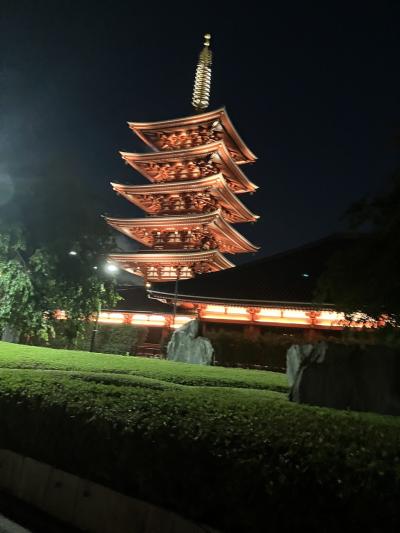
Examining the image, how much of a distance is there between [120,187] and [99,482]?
107ft

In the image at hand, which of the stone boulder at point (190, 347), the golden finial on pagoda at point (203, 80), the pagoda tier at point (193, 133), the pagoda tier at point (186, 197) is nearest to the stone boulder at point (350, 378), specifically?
the stone boulder at point (190, 347)

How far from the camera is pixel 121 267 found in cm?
3531

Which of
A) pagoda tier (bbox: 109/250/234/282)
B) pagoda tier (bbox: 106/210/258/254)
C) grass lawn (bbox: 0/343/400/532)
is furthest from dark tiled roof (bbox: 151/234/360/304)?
grass lawn (bbox: 0/343/400/532)

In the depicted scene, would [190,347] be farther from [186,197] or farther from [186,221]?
[186,197]

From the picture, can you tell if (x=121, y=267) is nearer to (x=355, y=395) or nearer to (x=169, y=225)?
(x=169, y=225)

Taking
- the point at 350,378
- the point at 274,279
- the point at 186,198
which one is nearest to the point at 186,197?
the point at 186,198

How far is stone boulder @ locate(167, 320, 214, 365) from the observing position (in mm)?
17812

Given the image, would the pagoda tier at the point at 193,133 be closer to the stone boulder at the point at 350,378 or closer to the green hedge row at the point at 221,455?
the stone boulder at the point at 350,378

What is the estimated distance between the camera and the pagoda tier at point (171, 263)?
31078 mm

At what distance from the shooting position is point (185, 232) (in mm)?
33938

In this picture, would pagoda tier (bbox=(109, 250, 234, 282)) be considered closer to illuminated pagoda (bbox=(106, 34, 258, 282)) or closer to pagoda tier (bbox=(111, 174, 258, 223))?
illuminated pagoda (bbox=(106, 34, 258, 282))

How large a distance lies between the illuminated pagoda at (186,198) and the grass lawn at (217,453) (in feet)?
85.0

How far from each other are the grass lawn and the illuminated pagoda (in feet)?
85.0

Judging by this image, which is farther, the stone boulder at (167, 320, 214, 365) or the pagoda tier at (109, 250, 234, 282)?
the pagoda tier at (109, 250, 234, 282)
